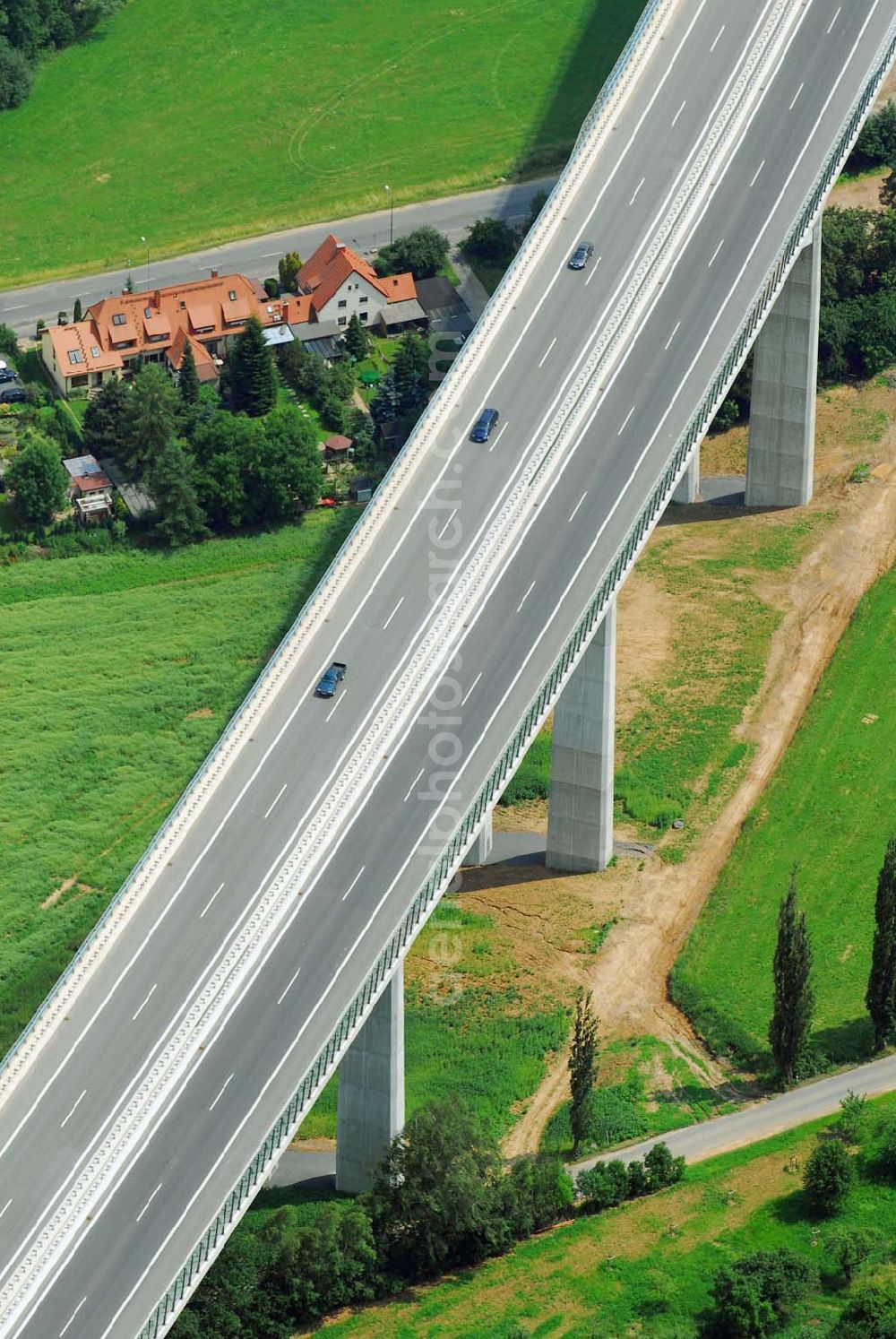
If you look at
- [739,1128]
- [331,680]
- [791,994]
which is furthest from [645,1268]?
[331,680]

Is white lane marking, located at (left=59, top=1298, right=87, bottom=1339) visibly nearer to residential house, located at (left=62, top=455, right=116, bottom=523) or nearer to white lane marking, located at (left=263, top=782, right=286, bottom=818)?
white lane marking, located at (left=263, top=782, right=286, bottom=818)

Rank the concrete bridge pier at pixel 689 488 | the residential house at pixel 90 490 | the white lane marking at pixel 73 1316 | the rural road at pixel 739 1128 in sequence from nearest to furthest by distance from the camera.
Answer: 1. the white lane marking at pixel 73 1316
2. the rural road at pixel 739 1128
3. the residential house at pixel 90 490
4. the concrete bridge pier at pixel 689 488

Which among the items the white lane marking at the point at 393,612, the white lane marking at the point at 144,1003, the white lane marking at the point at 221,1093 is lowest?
the white lane marking at the point at 221,1093

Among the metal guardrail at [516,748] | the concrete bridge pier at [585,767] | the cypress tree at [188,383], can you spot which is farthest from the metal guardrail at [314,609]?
the cypress tree at [188,383]

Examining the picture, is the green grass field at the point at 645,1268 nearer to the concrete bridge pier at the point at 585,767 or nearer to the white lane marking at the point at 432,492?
the white lane marking at the point at 432,492

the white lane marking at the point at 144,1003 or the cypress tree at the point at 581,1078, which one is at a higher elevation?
the white lane marking at the point at 144,1003

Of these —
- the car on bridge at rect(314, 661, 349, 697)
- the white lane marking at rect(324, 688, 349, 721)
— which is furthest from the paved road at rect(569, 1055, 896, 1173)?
the car on bridge at rect(314, 661, 349, 697)

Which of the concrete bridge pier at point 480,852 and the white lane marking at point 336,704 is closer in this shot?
the white lane marking at point 336,704
